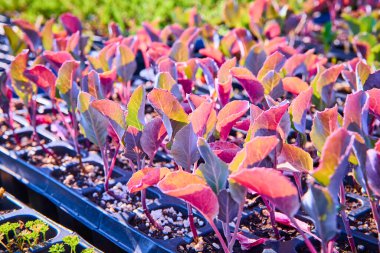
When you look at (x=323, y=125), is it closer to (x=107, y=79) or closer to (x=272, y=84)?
(x=272, y=84)

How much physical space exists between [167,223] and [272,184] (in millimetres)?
632

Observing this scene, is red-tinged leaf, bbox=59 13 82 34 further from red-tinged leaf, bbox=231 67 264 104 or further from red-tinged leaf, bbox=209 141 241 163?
red-tinged leaf, bbox=209 141 241 163

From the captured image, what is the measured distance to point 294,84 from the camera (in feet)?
5.18

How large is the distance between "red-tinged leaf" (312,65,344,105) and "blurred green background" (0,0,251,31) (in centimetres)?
202

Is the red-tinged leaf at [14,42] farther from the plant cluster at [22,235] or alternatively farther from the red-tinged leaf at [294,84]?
the red-tinged leaf at [294,84]

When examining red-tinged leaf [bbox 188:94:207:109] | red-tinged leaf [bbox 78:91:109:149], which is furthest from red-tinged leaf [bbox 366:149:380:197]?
red-tinged leaf [bbox 78:91:109:149]

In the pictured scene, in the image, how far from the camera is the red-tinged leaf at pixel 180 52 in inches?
77.8

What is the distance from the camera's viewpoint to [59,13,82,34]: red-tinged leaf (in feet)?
8.36

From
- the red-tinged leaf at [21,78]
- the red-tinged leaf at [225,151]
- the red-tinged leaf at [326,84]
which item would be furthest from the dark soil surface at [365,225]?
the red-tinged leaf at [21,78]

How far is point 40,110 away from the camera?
91.4 inches

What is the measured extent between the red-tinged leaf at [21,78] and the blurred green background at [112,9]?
5.84 feet

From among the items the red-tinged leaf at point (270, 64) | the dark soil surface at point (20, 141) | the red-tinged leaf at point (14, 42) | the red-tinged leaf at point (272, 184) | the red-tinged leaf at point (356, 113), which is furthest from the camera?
the red-tinged leaf at point (14, 42)

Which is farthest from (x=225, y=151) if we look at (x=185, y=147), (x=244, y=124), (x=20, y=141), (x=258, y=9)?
(x=258, y=9)

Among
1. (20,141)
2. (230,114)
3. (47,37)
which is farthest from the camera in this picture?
(47,37)
